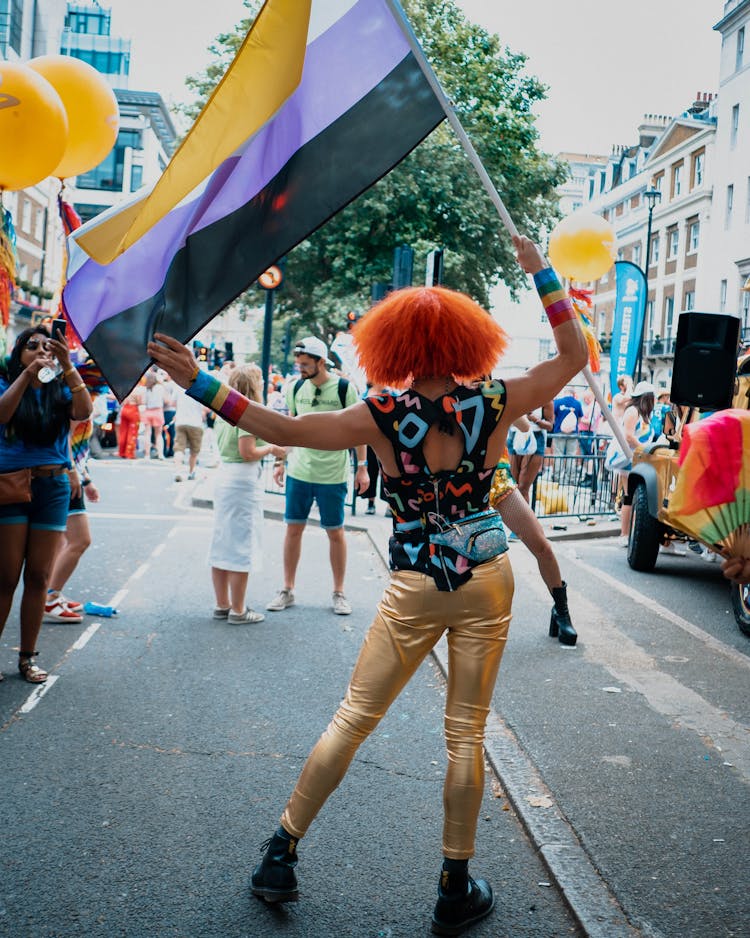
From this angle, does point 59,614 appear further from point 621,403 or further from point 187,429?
point 187,429

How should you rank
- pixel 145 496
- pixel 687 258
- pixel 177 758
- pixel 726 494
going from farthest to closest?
pixel 687 258, pixel 145 496, pixel 177 758, pixel 726 494

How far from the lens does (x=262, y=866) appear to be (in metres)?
3.35

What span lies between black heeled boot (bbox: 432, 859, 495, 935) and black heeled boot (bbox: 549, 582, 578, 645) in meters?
3.90

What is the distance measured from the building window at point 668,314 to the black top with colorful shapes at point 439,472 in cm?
5237

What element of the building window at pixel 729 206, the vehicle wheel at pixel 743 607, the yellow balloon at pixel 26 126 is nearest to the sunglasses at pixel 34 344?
the yellow balloon at pixel 26 126

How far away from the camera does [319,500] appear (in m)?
8.06

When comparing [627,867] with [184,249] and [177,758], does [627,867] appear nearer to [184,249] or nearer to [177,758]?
[177,758]

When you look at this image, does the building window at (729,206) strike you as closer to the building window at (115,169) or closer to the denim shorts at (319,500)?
the denim shorts at (319,500)

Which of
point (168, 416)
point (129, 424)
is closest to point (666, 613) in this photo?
point (129, 424)

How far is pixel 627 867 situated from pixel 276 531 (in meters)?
9.62

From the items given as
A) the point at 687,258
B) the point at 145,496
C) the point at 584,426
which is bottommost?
the point at 145,496

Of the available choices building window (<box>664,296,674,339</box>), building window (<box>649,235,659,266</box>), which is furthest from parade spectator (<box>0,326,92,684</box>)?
building window (<box>649,235,659,266</box>)

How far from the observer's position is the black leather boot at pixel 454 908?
3.19m

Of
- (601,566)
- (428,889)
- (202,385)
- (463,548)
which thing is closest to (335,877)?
(428,889)
